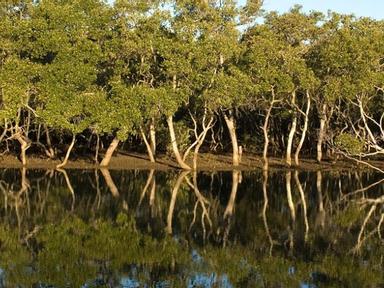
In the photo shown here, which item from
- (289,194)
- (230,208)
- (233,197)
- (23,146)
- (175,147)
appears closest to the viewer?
(230,208)

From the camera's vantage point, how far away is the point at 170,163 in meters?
49.9

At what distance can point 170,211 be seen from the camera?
2577 cm

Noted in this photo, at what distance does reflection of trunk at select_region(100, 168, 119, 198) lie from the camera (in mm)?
31513

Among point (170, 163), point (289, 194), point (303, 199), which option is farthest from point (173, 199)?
point (170, 163)

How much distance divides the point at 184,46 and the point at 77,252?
27.6 meters

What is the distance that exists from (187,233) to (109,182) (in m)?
16.1

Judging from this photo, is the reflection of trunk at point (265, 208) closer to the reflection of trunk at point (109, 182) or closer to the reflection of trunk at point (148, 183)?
the reflection of trunk at point (148, 183)

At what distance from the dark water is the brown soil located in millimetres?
9145

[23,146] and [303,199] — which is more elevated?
[23,146]

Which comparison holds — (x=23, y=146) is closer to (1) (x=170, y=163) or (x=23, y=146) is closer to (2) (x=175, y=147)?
(2) (x=175, y=147)

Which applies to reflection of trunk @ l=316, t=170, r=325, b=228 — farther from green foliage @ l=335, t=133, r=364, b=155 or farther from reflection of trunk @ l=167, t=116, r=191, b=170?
reflection of trunk @ l=167, t=116, r=191, b=170

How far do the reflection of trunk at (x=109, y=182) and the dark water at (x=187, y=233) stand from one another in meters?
0.07

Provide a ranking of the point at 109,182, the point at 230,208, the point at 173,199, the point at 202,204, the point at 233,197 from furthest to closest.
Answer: the point at 109,182 → the point at 233,197 → the point at 173,199 → the point at 202,204 → the point at 230,208

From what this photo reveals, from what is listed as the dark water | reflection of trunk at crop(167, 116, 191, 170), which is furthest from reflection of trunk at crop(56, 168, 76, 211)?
reflection of trunk at crop(167, 116, 191, 170)
